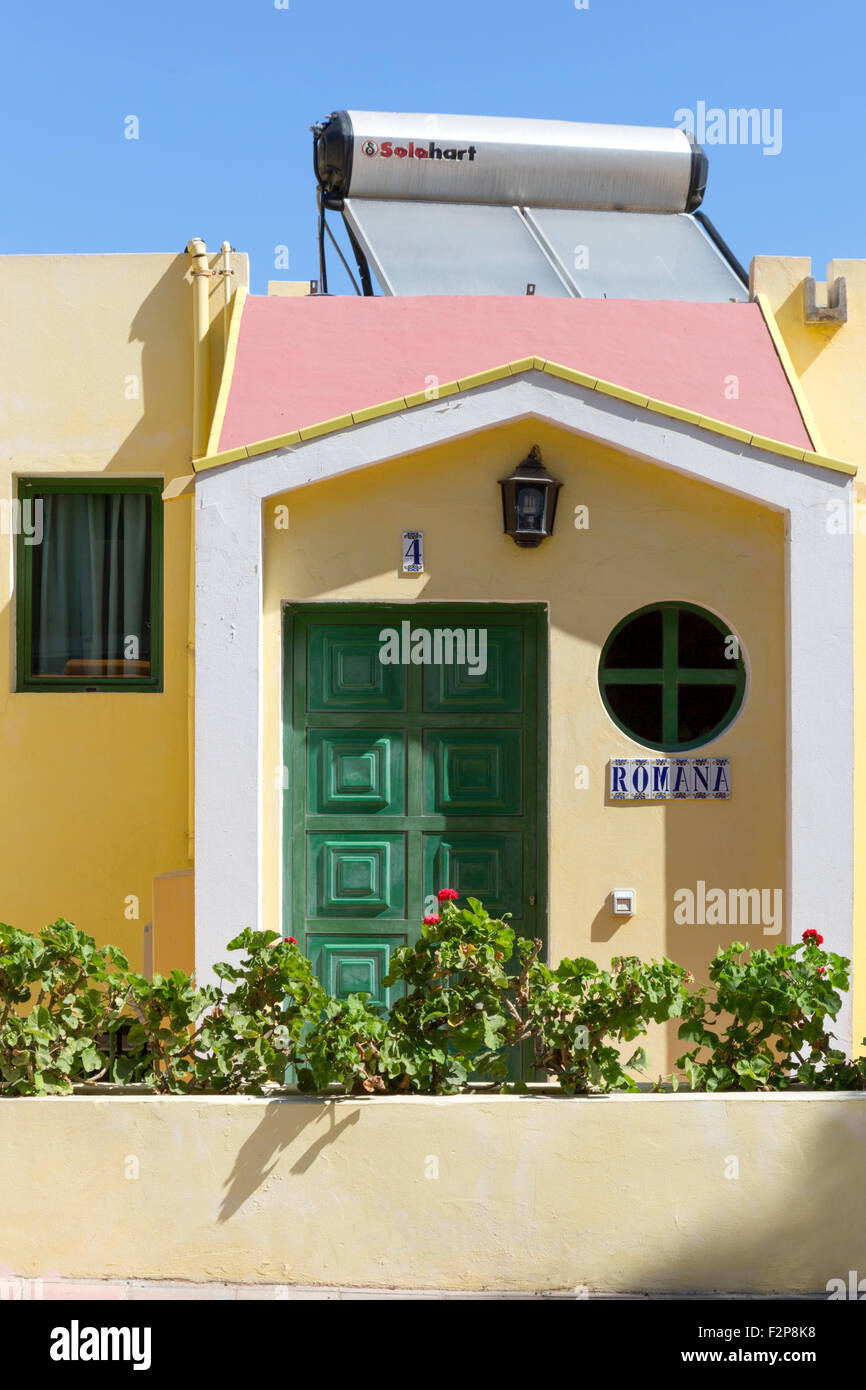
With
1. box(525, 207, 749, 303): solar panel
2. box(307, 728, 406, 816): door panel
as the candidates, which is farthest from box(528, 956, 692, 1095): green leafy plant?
box(525, 207, 749, 303): solar panel

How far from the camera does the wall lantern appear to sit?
20.1ft

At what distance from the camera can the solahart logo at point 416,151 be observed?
338 inches

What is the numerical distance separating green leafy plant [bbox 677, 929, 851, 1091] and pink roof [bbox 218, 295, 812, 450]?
304cm

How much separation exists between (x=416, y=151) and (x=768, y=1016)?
646cm

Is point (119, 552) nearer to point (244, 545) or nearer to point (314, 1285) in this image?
point (244, 545)

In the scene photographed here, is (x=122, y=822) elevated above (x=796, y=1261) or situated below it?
above

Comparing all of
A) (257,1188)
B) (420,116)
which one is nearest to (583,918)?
(257,1188)

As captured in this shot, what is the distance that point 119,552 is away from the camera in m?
7.70

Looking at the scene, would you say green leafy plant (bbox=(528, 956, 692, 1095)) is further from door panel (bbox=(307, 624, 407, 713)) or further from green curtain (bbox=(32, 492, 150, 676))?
green curtain (bbox=(32, 492, 150, 676))

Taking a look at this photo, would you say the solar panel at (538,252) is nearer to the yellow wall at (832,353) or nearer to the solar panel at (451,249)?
the solar panel at (451,249)

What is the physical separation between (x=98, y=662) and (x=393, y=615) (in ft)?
7.43

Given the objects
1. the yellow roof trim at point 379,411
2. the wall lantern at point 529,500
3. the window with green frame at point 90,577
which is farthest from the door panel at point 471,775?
the window with green frame at point 90,577

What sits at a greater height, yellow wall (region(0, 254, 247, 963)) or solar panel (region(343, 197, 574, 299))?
solar panel (region(343, 197, 574, 299))

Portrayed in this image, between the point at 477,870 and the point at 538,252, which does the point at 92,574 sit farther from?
the point at 538,252
